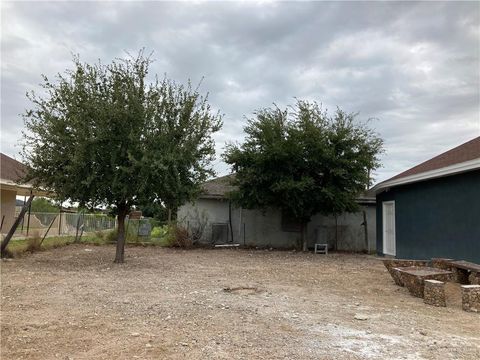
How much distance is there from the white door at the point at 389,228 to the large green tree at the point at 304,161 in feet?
4.21

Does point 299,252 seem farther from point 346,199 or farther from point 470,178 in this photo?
point 470,178

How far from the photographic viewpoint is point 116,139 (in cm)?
1181

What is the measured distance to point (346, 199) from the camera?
1719cm

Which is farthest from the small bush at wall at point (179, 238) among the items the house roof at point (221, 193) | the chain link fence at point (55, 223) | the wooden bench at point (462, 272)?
the wooden bench at point (462, 272)

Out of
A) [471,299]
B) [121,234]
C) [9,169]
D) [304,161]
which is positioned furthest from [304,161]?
[9,169]

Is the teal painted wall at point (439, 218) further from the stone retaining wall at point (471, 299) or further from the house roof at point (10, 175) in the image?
the house roof at point (10, 175)

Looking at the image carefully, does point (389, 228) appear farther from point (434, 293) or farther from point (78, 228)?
point (78, 228)

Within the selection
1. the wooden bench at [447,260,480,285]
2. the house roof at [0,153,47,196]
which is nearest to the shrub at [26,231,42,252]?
the house roof at [0,153,47,196]

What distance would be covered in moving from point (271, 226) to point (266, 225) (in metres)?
0.25

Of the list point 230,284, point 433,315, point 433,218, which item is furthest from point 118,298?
point 433,218

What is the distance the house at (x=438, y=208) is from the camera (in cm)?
1133

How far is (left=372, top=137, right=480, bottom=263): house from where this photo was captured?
37.2 feet

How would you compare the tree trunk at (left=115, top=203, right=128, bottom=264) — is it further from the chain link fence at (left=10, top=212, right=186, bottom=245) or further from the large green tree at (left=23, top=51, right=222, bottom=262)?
the chain link fence at (left=10, top=212, right=186, bottom=245)

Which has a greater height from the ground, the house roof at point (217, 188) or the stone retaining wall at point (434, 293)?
the house roof at point (217, 188)
